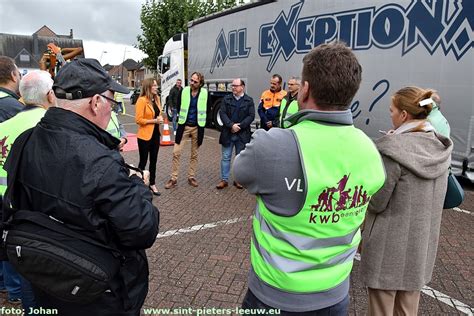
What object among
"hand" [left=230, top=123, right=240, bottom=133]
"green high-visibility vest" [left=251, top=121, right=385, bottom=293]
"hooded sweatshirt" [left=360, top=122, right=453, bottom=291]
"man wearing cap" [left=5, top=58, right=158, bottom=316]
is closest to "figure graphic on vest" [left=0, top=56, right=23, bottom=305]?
"man wearing cap" [left=5, top=58, right=158, bottom=316]

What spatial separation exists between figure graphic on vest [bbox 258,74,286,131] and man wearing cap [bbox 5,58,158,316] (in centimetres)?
563

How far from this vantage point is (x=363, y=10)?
680 cm

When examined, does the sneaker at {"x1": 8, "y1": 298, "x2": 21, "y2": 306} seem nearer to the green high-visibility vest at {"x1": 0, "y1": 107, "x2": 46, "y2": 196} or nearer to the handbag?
the green high-visibility vest at {"x1": 0, "y1": 107, "x2": 46, "y2": 196}

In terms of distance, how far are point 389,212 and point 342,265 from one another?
0.69 metres

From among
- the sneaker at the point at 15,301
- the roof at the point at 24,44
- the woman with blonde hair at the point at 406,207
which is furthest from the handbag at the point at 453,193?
the roof at the point at 24,44

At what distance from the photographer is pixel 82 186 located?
4.73 feet

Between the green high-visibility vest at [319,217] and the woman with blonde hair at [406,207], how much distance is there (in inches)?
20.9

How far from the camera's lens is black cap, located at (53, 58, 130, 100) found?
1.62 meters

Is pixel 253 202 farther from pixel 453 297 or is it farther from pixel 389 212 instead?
pixel 389 212

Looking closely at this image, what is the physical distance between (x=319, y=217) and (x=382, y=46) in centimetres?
613

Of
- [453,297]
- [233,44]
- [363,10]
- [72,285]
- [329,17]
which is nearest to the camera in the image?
[72,285]

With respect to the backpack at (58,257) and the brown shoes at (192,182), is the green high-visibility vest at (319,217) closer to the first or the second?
the backpack at (58,257)

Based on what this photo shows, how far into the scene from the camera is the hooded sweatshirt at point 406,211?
200 centimetres

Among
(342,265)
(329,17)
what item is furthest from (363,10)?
(342,265)
